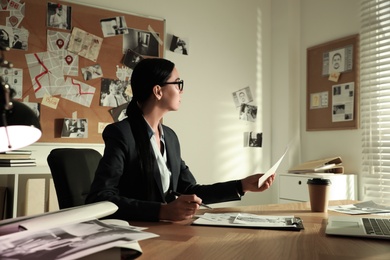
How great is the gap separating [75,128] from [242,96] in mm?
1485

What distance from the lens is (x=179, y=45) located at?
308 centimetres

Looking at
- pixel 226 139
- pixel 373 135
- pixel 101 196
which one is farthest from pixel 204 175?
pixel 101 196

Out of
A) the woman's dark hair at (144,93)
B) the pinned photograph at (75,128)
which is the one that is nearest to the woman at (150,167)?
the woman's dark hair at (144,93)

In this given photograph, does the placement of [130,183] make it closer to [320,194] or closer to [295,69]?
[320,194]

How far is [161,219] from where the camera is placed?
114 centimetres

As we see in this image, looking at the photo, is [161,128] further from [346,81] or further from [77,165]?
[346,81]

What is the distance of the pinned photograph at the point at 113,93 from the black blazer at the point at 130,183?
124cm

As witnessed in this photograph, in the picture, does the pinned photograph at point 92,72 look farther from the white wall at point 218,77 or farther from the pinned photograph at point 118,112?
the white wall at point 218,77

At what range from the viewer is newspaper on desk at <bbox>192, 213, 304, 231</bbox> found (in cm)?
106

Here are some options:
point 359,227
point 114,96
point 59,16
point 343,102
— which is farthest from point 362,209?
Answer: point 59,16

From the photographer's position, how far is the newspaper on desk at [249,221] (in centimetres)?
106

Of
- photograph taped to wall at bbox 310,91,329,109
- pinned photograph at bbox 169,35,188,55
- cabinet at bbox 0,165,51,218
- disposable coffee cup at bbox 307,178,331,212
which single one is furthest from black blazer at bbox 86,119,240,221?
photograph taped to wall at bbox 310,91,329,109

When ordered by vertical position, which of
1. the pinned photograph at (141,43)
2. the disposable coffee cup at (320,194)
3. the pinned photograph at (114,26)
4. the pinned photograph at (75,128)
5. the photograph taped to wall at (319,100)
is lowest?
the disposable coffee cup at (320,194)

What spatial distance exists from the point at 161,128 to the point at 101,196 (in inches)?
19.7
